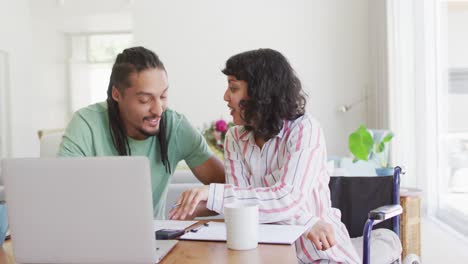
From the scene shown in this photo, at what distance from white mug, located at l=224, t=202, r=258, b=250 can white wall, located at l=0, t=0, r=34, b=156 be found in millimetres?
5267

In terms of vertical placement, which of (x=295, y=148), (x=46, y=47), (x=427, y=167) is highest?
(x=46, y=47)

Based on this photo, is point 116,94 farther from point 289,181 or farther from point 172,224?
point 289,181

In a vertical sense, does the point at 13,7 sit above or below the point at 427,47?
above

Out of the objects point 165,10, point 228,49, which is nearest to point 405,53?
point 228,49

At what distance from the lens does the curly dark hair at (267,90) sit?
1674mm

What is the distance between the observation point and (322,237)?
1.38 metres

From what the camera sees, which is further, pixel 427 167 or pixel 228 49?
pixel 228 49

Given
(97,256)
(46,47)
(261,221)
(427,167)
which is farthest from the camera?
(46,47)

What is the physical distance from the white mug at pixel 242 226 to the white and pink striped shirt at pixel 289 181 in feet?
0.66

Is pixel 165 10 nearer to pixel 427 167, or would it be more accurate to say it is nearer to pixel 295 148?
pixel 427 167

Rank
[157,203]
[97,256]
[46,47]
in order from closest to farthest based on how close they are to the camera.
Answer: [97,256] < [157,203] < [46,47]

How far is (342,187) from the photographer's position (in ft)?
6.81

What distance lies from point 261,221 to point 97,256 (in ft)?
1.62

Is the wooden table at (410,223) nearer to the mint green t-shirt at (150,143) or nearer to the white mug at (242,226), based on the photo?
the mint green t-shirt at (150,143)
